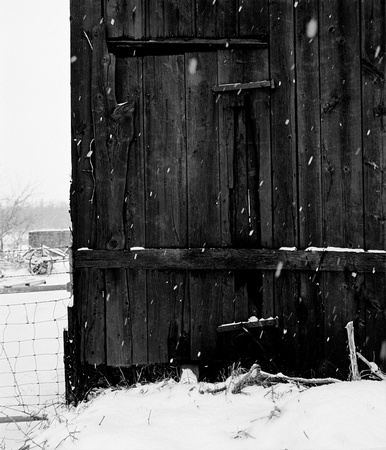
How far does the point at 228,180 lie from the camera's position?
4.30m

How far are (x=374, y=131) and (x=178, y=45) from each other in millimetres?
2013

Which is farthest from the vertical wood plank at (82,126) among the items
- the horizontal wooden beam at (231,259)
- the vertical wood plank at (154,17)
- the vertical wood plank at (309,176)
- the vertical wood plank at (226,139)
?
the vertical wood plank at (309,176)

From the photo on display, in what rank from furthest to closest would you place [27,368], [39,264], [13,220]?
[13,220] < [39,264] < [27,368]

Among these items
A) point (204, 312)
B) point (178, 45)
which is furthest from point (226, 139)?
point (204, 312)

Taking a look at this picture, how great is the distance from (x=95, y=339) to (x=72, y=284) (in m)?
0.58

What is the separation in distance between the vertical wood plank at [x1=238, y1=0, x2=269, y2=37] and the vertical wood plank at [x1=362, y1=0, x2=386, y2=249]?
935 millimetres

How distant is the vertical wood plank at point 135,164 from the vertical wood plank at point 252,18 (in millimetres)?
1041

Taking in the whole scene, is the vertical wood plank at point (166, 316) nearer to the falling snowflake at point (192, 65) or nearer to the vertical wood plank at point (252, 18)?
the falling snowflake at point (192, 65)

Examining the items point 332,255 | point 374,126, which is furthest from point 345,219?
point 374,126

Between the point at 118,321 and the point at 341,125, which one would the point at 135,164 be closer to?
the point at 118,321

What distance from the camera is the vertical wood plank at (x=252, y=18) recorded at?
4.30 metres

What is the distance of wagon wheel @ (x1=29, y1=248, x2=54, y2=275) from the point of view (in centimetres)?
2020

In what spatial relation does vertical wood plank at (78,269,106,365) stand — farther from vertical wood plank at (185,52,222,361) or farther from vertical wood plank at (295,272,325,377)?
vertical wood plank at (295,272,325,377)

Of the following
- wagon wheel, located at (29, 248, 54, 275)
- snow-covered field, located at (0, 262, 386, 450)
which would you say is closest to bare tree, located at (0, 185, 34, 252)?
wagon wheel, located at (29, 248, 54, 275)
